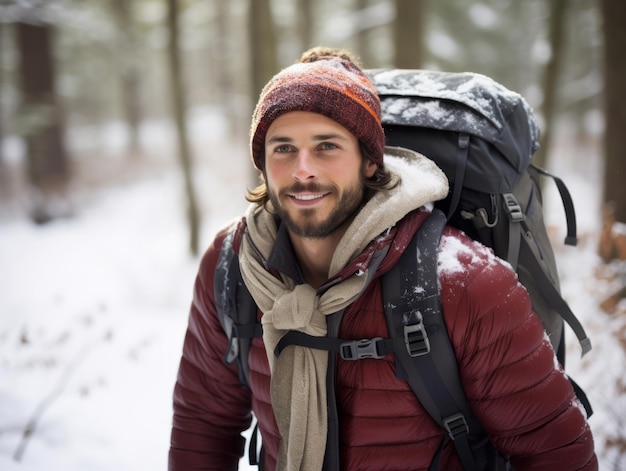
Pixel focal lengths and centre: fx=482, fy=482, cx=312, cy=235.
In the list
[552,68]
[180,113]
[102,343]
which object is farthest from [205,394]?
[180,113]

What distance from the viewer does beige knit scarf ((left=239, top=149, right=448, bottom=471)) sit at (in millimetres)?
1854

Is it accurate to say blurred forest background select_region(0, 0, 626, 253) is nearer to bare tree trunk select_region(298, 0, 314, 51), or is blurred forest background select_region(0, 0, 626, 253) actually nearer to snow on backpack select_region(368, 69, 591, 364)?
bare tree trunk select_region(298, 0, 314, 51)

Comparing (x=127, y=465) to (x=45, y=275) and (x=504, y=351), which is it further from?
(x=45, y=275)

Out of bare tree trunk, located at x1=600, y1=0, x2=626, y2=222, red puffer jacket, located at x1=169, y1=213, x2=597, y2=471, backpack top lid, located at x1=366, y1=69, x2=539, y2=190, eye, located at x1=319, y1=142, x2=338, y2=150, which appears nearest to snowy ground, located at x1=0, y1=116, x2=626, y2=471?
bare tree trunk, located at x1=600, y1=0, x2=626, y2=222

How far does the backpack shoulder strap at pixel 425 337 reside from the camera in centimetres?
174

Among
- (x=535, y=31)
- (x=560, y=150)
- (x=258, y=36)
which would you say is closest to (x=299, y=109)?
(x=258, y=36)

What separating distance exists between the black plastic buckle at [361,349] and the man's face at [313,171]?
0.50 metres

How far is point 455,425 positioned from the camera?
1811 millimetres

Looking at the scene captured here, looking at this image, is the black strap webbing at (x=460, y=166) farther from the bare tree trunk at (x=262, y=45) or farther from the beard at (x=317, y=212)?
the bare tree trunk at (x=262, y=45)

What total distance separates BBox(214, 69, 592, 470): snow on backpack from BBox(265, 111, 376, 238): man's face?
0.31 metres

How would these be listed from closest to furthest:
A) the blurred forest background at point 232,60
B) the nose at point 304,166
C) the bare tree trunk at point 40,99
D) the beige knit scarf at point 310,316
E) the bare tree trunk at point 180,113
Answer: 1. the beige knit scarf at point 310,316
2. the nose at point 304,166
3. the blurred forest background at point 232,60
4. the bare tree trunk at point 180,113
5. the bare tree trunk at point 40,99

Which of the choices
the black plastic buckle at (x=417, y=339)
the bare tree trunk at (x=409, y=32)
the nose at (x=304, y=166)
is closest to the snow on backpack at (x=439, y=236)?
the black plastic buckle at (x=417, y=339)

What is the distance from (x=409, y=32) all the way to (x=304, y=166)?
493 centimetres

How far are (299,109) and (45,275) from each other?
7835 millimetres
